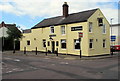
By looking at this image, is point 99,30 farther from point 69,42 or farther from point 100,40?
point 69,42

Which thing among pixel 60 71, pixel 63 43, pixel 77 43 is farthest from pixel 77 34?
pixel 60 71

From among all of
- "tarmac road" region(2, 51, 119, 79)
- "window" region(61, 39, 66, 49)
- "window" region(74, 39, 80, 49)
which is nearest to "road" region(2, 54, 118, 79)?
"tarmac road" region(2, 51, 119, 79)

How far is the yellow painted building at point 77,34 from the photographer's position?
22.7 meters

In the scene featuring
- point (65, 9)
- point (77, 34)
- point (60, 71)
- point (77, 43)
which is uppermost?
point (65, 9)

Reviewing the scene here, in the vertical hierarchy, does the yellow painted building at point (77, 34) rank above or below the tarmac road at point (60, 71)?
above

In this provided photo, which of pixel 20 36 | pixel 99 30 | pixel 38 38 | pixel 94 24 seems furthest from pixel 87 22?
pixel 20 36

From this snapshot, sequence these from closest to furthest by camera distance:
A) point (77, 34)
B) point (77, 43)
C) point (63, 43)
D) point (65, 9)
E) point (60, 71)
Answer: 1. point (60, 71)
2. point (77, 34)
3. point (77, 43)
4. point (63, 43)
5. point (65, 9)

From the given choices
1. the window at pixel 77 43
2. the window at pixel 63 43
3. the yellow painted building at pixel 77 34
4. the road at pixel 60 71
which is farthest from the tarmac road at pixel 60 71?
the window at pixel 63 43

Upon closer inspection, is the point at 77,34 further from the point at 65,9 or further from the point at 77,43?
the point at 65,9

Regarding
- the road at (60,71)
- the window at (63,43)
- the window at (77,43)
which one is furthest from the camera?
the window at (63,43)

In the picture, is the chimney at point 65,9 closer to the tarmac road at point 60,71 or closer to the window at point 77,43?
the window at point 77,43

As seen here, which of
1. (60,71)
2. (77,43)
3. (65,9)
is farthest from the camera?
(65,9)

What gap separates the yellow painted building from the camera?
22.7 m

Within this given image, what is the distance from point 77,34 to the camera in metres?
23.6
